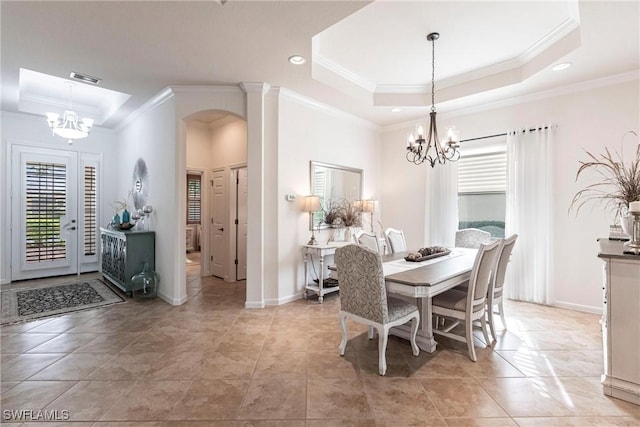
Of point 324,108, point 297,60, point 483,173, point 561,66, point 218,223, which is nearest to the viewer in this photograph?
point 297,60

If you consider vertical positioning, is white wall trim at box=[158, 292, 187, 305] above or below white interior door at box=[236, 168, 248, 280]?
below

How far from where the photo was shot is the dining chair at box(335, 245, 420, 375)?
2.31m

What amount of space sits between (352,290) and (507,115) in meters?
3.75

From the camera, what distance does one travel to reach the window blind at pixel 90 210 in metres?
5.85

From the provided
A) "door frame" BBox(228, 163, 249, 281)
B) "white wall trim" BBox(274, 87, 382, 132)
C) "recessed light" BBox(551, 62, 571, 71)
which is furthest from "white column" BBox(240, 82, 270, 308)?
"recessed light" BBox(551, 62, 571, 71)

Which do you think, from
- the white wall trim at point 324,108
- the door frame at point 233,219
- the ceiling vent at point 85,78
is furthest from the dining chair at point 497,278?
the ceiling vent at point 85,78

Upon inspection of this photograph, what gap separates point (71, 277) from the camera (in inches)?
219

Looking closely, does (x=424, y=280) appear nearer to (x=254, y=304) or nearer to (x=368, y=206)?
(x=254, y=304)

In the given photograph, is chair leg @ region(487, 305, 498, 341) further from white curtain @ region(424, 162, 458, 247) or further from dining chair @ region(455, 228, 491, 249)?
white curtain @ region(424, 162, 458, 247)

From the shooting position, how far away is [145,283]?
13.7 feet

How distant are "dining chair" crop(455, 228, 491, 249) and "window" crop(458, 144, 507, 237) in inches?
25.0

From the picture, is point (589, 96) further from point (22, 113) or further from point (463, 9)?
point (22, 113)

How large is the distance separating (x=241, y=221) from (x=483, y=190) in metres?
4.07

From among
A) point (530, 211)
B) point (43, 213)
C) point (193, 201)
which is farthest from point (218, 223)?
point (530, 211)
